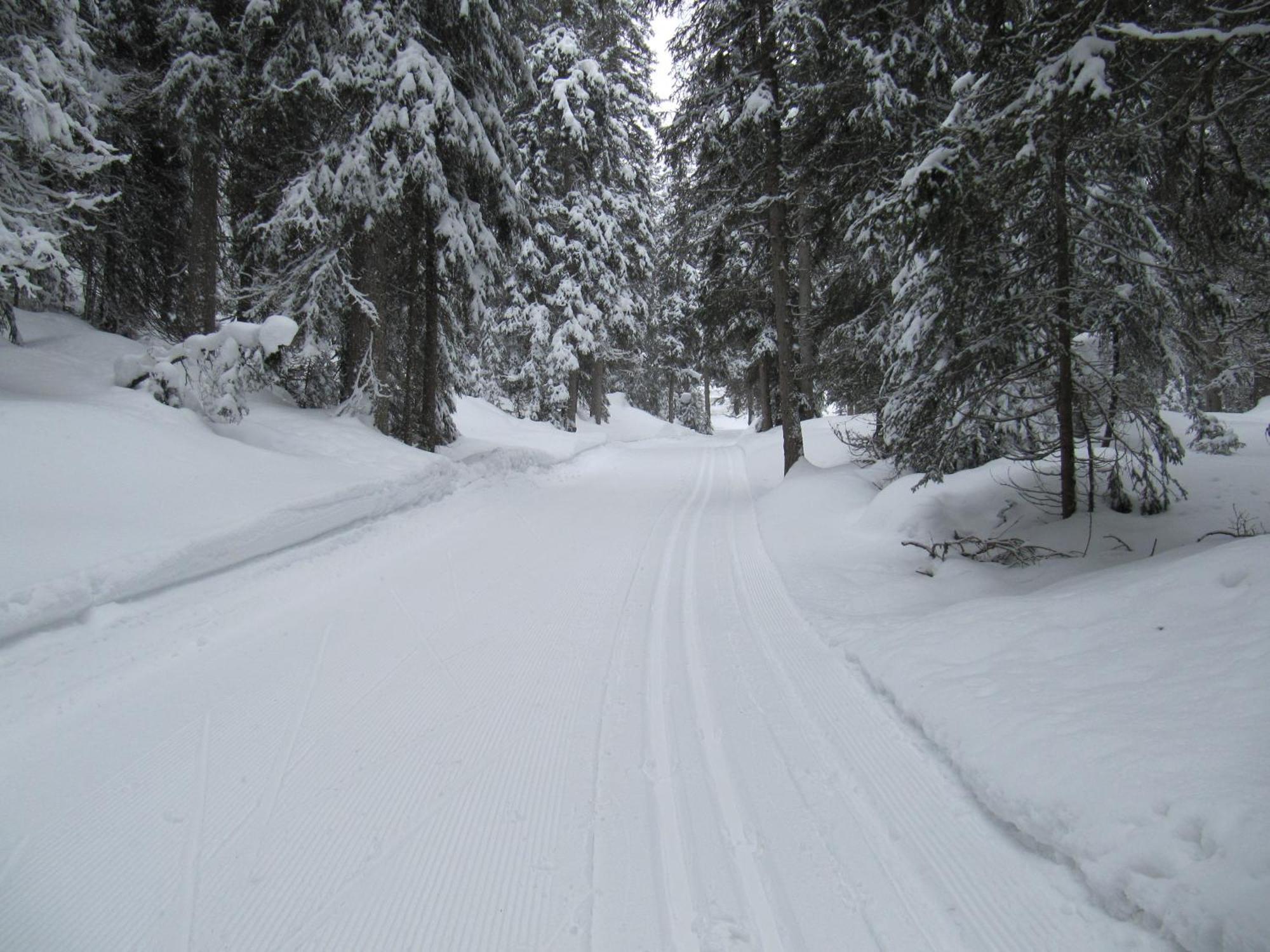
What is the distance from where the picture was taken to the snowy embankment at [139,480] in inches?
159

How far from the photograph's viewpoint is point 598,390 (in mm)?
24188

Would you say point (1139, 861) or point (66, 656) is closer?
point (1139, 861)

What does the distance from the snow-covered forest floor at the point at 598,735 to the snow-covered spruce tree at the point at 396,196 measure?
4.41 m

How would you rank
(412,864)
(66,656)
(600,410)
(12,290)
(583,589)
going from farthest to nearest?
(600,410) < (12,290) < (583,589) < (66,656) < (412,864)

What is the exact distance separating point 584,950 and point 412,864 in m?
0.76

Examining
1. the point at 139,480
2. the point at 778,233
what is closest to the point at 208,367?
the point at 139,480

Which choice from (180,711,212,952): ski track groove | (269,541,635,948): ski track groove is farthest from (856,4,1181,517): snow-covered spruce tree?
(180,711,212,952): ski track groove

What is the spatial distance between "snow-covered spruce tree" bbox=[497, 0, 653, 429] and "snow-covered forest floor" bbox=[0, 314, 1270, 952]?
43.8ft

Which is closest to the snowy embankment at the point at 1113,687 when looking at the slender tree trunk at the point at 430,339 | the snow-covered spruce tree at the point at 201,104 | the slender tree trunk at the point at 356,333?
the slender tree trunk at the point at 430,339

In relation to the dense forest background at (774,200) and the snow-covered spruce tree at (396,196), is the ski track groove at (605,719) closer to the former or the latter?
the dense forest background at (774,200)

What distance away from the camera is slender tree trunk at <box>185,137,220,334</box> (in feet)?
31.6

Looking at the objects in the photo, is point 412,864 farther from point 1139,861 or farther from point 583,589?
point 583,589

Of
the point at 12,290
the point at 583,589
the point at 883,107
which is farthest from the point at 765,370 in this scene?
the point at 12,290

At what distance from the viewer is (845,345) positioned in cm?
991
